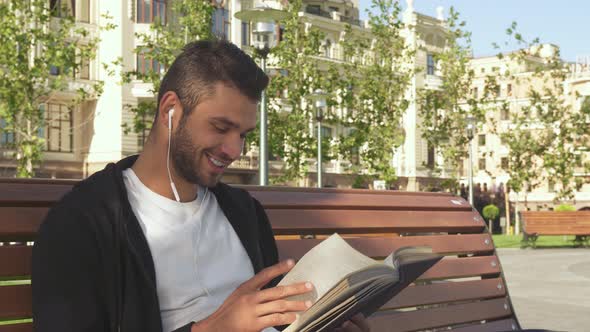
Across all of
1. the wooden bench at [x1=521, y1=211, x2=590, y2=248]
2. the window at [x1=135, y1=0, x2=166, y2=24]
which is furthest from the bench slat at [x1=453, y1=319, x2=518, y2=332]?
the window at [x1=135, y1=0, x2=166, y2=24]

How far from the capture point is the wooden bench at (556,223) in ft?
78.7

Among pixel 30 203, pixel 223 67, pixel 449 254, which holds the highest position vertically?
pixel 223 67

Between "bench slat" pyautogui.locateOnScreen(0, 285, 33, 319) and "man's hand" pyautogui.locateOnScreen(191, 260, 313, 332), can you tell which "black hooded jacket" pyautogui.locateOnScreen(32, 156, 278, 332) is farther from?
"bench slat" pyautogui.locateOnScreen(0, 285, 33, 319)

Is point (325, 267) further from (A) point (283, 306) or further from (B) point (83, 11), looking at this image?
(B) point (83, 11)

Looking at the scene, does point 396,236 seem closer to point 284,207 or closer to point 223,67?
point 284,207

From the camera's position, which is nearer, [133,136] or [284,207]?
[284,207]

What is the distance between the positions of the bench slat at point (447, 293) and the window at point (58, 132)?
3382 cm

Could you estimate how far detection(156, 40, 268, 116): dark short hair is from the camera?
7.95 feet

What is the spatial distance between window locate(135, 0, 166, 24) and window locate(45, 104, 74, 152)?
506 cm

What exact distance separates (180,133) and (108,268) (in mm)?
419

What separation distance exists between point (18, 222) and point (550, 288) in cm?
1081

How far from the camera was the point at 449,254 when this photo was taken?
4148mm

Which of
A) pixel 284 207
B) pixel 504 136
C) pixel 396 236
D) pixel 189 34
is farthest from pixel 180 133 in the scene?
pixel 504 136

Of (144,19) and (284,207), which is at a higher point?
(144,19)
